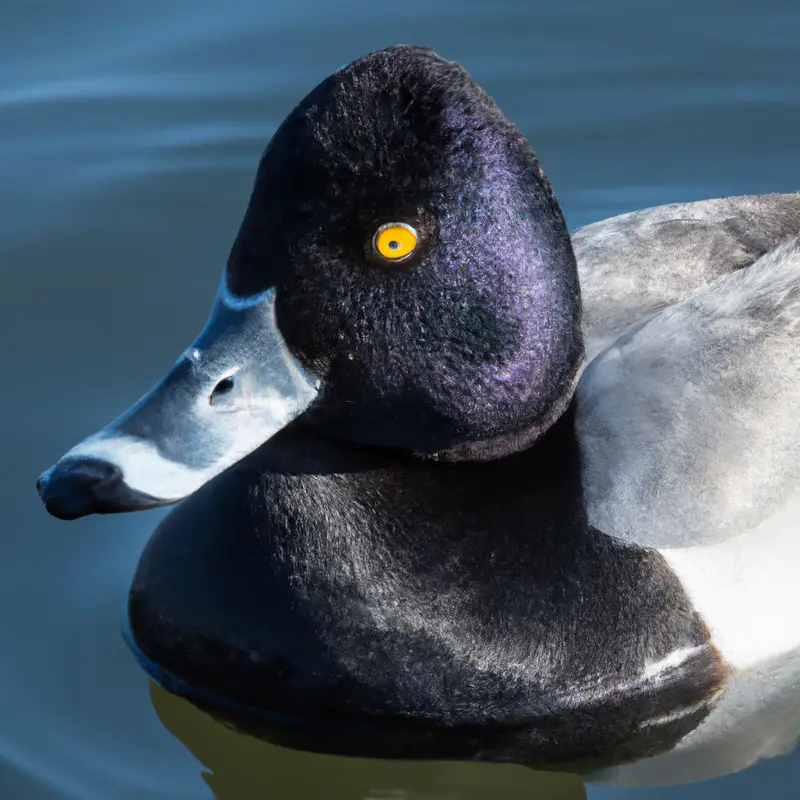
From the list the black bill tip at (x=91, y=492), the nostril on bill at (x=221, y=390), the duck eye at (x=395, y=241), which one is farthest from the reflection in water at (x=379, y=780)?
the duck eye at (x=395, y=241)

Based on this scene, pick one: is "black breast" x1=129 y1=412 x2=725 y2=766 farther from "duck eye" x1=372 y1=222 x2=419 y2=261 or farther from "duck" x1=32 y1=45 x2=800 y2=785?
"duck eye" x1=372 y1=222 x2=419 y2=261

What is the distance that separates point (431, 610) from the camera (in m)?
3.75

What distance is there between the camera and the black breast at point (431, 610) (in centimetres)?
376

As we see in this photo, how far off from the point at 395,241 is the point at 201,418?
579 millimetres

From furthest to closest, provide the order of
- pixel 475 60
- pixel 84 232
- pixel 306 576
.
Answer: pixel 475 60
pixel 84 232
pixel 306 576

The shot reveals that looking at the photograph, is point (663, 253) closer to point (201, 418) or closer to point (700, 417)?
point (700, 417)

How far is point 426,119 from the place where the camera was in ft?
11.1

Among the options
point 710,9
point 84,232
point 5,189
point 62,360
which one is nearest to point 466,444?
point 62,360

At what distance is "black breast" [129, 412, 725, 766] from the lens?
3762mm

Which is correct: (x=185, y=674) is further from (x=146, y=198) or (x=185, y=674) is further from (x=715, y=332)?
(x=146, y=198)

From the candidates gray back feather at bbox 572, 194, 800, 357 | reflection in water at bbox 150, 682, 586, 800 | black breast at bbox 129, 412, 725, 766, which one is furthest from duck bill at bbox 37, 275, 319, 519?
→ gray back feather at bbox 572, 194, 800, 357

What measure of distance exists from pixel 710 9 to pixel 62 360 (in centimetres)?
349

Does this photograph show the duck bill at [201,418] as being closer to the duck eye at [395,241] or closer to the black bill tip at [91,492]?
the black bill tip at [91,492]

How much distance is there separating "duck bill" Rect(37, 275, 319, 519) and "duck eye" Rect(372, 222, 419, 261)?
270 mm
